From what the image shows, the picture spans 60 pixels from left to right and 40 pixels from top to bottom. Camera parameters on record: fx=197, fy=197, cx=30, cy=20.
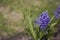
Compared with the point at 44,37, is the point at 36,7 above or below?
above

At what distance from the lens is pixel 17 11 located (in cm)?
334

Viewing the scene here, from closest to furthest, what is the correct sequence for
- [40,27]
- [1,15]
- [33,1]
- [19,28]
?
1. [40,27]
2. [19,28]
3. [1,15]
4. [33,1]

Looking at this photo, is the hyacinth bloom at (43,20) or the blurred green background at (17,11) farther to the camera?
the blurred green background at (17,11)

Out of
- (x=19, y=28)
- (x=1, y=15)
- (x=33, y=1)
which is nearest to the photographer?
(x=19, y=28)

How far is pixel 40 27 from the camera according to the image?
7.86 feet

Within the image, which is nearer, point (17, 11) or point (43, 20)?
point (43, 20)

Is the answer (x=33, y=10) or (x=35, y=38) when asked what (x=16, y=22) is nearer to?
(x=33, y=10)

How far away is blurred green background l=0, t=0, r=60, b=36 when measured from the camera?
3.03m

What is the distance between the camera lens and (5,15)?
3271 mm

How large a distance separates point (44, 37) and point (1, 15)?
3.41 ft

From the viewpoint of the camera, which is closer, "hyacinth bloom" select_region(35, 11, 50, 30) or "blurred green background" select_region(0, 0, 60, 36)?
"hyacinth bloom" select_region(35, 11, 50, 30)

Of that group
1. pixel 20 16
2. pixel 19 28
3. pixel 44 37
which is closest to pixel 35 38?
pixel 44 37

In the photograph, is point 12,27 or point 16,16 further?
point 16,16

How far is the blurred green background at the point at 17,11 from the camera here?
9.93 feet
